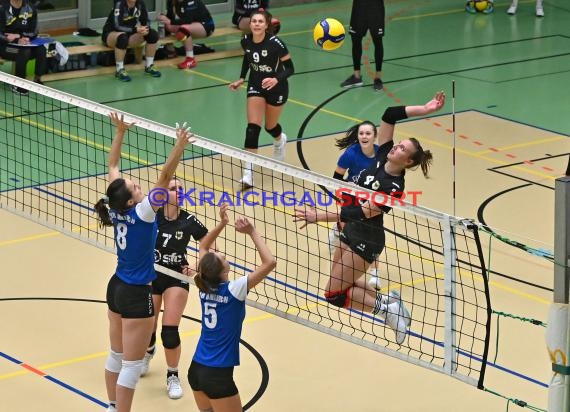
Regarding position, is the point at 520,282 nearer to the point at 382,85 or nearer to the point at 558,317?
the point at 558,317

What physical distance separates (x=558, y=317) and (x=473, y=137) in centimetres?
958

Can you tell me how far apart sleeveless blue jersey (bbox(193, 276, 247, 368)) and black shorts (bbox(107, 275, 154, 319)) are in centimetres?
75

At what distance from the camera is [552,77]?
19.2 meters

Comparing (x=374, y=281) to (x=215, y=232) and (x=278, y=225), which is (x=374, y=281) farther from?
(x=215, y=232)

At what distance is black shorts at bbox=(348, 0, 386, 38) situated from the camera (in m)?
18.2

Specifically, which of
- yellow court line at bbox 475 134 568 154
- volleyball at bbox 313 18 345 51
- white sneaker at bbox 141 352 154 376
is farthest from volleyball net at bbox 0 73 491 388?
yellow court line at bbox 475 134 568 154

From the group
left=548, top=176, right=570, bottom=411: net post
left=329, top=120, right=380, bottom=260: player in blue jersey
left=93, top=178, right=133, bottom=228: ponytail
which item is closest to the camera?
left=548, top=176, right=570, bottom=411: net post

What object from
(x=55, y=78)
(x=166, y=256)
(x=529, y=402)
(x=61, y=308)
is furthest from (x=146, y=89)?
(x=529, y=402)

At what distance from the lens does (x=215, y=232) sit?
26.8 ft

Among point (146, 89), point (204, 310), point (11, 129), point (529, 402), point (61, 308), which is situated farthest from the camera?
point (146, 89)

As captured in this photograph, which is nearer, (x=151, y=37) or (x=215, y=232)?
(x=215, y=232)

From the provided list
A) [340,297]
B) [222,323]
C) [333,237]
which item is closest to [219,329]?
[222,323]

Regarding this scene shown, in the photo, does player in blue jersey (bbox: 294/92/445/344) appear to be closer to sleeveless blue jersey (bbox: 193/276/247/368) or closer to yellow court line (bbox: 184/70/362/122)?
sleeveless blue jersey (bbox: 193/276/247/368)

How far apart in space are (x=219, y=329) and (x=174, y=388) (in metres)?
1.61
